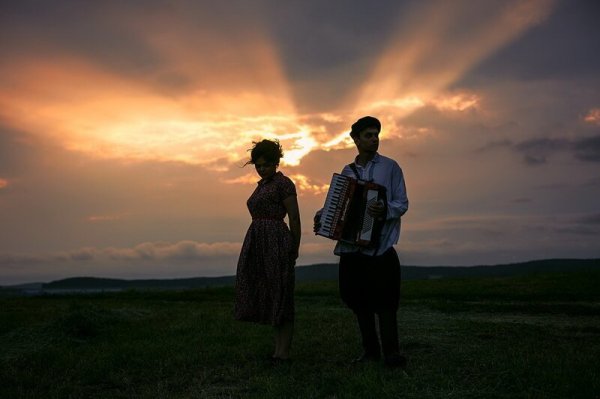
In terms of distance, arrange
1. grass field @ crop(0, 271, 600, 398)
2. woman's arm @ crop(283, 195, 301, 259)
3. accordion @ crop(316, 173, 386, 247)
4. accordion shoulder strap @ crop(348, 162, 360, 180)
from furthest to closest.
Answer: woman's arm @ crop(283, 195, 301, 259) → accordion shoulder strap @ crop(348, 162, 360, 180) → accordion @ crop(316, 173, 386, 247) → grass field @ crop(0, 271, 600, 398)

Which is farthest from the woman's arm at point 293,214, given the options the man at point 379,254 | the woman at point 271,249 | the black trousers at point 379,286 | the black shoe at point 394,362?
the black shoe at point 394,362

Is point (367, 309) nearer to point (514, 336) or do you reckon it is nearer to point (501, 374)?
point (501, 374)

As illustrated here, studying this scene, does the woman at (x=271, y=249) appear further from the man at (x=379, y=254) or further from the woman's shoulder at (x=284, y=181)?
the man at (x=379, y=254)

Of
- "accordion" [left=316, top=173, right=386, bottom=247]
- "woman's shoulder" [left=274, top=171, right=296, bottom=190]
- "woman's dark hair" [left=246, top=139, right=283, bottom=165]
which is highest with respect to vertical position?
"woman's dark hair" [left=246, top=139, right=283, bottom=165]

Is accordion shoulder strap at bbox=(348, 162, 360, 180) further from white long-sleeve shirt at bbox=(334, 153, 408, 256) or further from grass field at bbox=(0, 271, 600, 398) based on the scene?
grass field at bbox=(0, 271, 600, 398)

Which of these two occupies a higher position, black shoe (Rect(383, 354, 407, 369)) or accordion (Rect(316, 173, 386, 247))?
accordion (Rect(316, 173, 386, 247))

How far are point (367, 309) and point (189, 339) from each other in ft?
15.6

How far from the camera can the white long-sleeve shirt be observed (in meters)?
7.40

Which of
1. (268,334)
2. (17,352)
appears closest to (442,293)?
(268,334)

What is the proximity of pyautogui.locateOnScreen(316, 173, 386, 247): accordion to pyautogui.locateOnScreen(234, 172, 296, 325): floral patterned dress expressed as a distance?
0.76m

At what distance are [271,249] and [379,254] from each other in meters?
1.58

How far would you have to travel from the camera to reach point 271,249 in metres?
8.15

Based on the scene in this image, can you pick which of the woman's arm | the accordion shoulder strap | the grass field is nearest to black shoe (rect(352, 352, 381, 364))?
the grass field

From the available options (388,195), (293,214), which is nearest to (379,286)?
(388,195)
